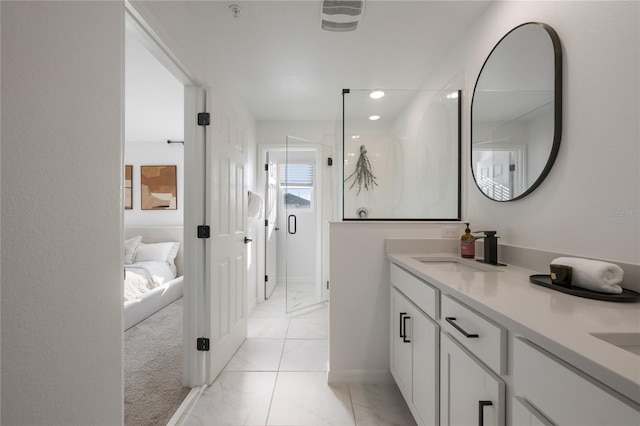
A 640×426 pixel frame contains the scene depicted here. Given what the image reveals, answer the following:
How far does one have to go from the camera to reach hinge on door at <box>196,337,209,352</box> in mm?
1923

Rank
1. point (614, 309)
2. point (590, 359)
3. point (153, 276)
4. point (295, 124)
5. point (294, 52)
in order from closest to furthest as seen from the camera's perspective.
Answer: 1. point (590, 359)
2. point (614, 309)
3. point (294, 52)
4. point (153, 276)
5. point (295, 124)

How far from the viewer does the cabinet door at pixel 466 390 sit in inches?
31.4

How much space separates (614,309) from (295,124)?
3682 millimetres

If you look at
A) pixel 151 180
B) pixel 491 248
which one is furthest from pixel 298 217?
pixel 491 248

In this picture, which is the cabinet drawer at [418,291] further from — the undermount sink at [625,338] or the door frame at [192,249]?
the door frame at [192,249]

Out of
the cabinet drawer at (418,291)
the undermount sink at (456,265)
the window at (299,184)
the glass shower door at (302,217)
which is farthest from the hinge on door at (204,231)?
the window at (299,184)

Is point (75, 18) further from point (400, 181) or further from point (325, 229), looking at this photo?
point (325, 229)

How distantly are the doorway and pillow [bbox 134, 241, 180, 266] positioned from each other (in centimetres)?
141

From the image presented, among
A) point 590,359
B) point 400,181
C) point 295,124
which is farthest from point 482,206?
point 295,124

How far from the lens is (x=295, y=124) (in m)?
3.96

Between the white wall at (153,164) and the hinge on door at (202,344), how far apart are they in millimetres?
3134

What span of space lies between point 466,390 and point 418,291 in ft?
1.57

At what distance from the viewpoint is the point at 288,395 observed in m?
1.83

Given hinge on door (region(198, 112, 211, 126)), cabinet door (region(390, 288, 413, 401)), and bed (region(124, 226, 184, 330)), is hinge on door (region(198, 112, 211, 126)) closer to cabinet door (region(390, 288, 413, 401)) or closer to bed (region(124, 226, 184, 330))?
cabinet door (region(390, 288, 413, 401))
